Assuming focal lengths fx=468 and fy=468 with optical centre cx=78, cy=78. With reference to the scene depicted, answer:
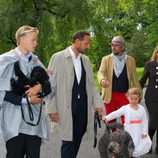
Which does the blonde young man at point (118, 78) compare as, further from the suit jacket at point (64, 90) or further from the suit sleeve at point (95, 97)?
the suit jacket at point (64, 90)

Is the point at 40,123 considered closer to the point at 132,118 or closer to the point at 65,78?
the point at 65,78

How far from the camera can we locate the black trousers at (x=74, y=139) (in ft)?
19.7

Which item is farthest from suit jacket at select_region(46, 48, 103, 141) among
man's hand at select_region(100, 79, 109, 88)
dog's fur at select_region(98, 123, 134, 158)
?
man's hand at select_region(100, 79, 109, 88)

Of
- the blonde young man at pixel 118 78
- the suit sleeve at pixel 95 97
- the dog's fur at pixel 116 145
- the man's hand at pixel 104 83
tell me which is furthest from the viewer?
the blonde young man at pixel 118 78

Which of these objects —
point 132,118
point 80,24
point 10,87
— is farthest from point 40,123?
point 80,24

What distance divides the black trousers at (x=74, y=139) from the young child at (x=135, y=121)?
895 mm

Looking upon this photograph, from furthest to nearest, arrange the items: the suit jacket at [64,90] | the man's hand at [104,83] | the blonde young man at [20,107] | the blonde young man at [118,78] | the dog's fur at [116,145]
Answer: the blonde young man at [118,78] → the man's hand at [104,83] → the suit jacket at [64,90] → the dog's fur at [116,145] → the blonde young man at [20,107]

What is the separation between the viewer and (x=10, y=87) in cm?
468

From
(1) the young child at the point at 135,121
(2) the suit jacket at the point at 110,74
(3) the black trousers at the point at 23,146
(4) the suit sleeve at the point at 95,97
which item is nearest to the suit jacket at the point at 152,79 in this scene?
(2) the suit jacket at the point at 110,74

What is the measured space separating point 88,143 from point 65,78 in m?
3.30

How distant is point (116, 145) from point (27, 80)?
1697mm

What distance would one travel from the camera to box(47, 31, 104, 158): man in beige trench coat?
19.6 ft

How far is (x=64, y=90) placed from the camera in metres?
5.96

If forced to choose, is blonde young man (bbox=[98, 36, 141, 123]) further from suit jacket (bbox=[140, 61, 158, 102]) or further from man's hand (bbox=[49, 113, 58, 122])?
man's hand (bbox=[49, 113, 58, 122])
